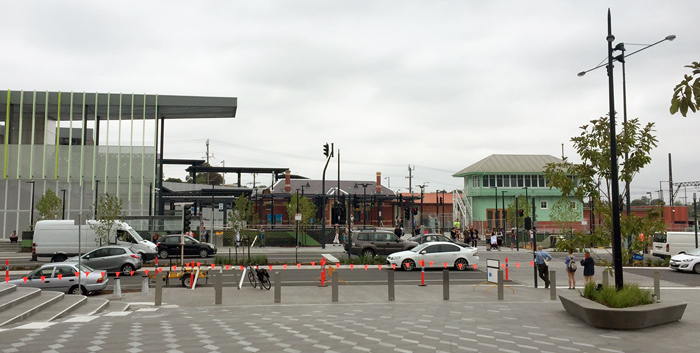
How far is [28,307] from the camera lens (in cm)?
1411

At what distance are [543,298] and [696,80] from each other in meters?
13.5

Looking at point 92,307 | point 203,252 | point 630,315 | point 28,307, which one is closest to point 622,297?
point 630,315

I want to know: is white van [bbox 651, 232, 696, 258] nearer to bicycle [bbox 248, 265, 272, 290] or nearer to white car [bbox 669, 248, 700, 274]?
white car [bbox 669, 248, 700, 274]

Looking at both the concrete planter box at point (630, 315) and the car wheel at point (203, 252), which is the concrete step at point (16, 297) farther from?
the car wheel at point (203, 252)

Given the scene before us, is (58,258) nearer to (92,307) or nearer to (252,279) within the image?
(252,279)

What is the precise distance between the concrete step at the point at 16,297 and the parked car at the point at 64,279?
1.63 metres

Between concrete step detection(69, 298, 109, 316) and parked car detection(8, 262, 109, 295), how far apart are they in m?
1.30

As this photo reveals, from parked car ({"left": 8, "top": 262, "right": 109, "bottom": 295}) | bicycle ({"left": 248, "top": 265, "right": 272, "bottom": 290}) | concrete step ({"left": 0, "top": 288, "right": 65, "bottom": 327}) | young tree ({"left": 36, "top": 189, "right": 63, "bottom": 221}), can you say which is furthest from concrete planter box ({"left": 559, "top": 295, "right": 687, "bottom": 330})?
young tree ({"left": 36, "top": 189, "right": 63, "bottom": 221})

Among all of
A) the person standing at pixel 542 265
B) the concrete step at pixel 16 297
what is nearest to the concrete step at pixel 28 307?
the concrete step at pixel 16 297

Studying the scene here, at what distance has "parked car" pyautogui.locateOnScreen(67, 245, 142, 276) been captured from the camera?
80.3 ft

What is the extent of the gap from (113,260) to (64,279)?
249 inches

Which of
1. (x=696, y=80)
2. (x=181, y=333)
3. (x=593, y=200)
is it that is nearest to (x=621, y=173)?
(x=593, y=200)

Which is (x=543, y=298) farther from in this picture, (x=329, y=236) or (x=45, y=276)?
(x=329, y=236)

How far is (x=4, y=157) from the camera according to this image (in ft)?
167
